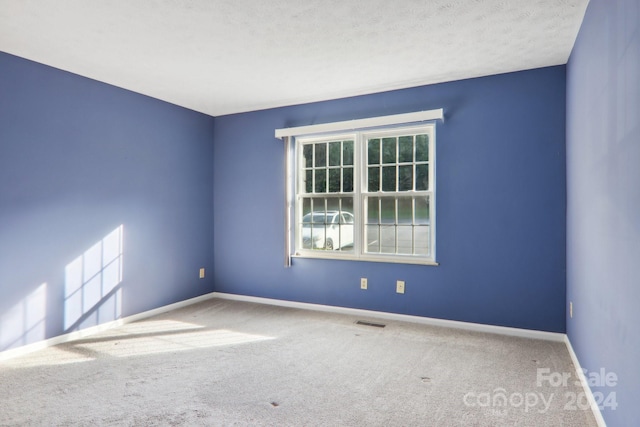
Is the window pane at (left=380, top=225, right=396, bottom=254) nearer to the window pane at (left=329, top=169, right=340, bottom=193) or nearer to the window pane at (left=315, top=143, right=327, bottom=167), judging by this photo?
the window pane at (left=329, top=169, right=340, bottom=193)

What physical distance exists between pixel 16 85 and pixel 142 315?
8.26 ft

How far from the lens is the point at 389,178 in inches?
164

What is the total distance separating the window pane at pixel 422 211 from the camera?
3994 millimetres

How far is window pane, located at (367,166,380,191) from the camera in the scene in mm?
4234

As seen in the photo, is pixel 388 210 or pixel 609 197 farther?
pixel 388 210

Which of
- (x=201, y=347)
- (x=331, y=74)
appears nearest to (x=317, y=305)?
(x=201, y=347)

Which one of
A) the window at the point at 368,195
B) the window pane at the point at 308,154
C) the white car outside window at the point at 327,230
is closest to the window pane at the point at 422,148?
the window at the point at 368,195

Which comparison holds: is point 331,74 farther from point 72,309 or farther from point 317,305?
point 72,309

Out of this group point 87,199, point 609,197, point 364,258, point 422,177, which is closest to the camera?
point 609,197

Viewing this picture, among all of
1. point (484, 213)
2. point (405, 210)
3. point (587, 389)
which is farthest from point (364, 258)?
point (587, 389)

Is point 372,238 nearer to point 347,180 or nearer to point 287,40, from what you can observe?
point 347,180

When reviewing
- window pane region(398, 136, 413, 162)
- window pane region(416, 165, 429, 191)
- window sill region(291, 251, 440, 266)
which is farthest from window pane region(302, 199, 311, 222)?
window pane region(416, 165, 429, 191)

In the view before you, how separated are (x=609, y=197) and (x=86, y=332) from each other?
433cm

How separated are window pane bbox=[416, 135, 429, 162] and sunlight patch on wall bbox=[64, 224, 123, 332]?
3.28 m
